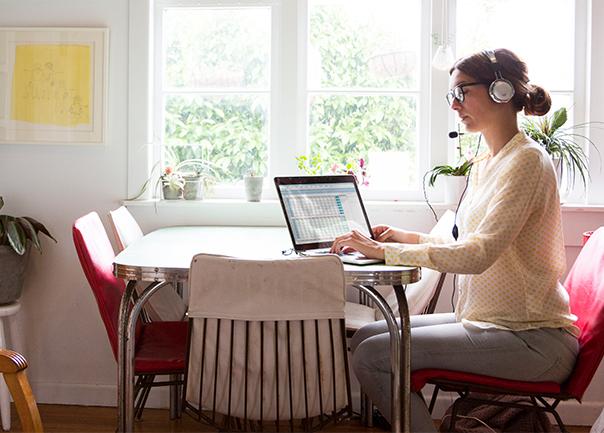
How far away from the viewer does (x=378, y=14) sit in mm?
3574

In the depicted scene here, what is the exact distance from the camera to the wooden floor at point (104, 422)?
325 centimetres

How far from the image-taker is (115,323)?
2.54 metres

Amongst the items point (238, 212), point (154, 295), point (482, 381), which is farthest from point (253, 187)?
point (482, 381)

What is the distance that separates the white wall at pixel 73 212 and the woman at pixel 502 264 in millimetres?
1049

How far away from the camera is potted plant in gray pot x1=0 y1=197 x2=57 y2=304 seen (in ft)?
10.6

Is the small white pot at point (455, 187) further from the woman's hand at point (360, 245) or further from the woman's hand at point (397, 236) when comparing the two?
the woman's hand at point (360, 245)

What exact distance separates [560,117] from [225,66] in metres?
1.45

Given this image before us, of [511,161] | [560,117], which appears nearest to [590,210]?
[560,117]

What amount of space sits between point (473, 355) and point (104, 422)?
1.73 m

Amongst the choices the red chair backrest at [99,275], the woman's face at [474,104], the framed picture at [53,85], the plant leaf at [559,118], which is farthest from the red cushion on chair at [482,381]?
the framed picture at [53,85]

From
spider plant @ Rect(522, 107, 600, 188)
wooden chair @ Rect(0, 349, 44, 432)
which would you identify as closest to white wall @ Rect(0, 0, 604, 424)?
spider plant @ Rect(522, 107, 600, 188)

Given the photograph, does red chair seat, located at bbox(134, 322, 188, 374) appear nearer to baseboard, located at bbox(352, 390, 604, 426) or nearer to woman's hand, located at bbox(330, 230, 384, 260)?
woman's hand, located at bbox(330, 230, 384, 260)

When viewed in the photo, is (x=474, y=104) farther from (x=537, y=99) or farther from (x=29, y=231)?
(x=29, y=231)

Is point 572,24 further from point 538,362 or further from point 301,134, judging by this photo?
point 538,362
